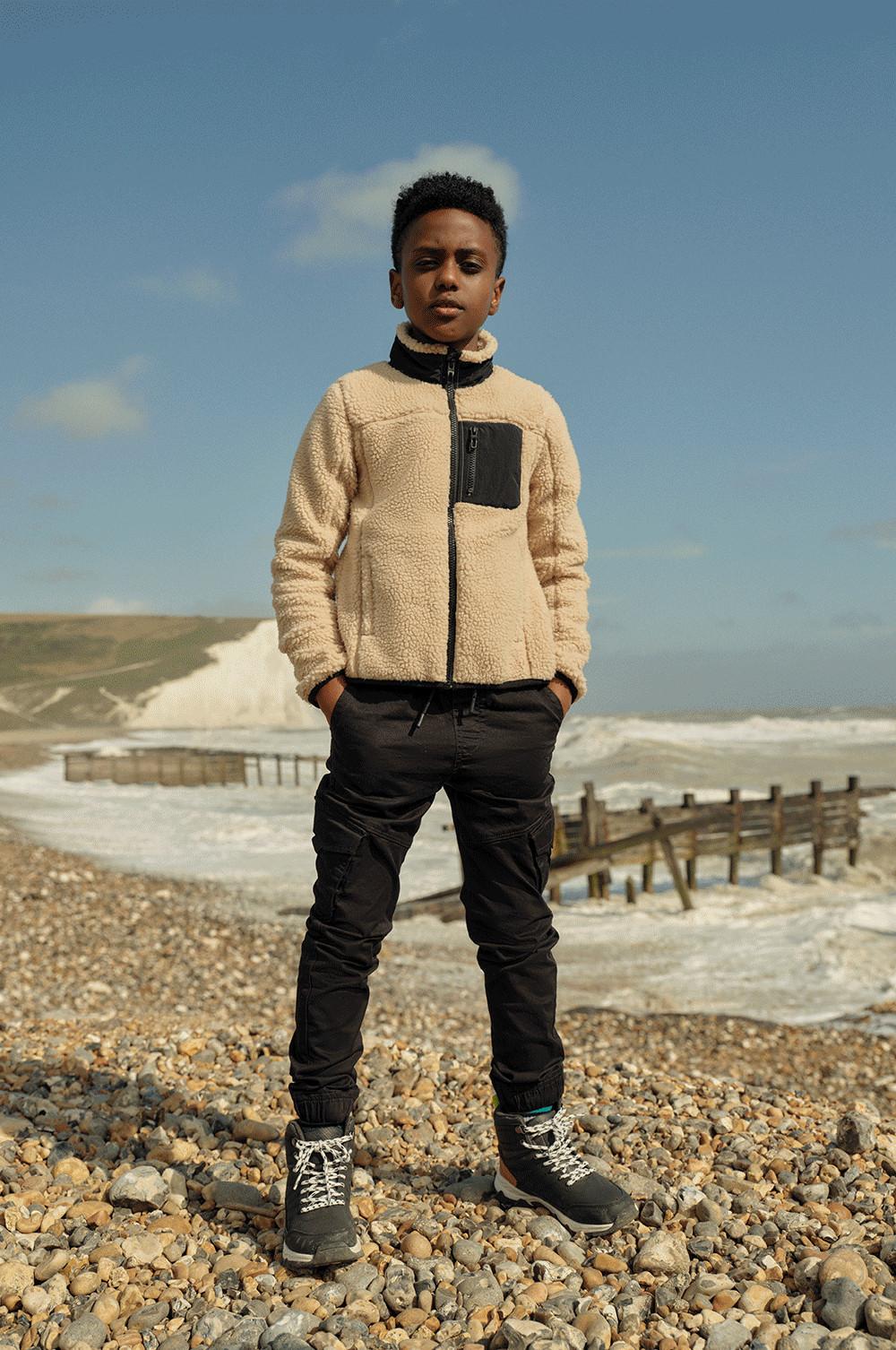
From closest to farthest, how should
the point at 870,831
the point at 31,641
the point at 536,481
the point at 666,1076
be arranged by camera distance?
the point at 536,481
the point at 666,1076
the point at 870,831
the point at 31,641

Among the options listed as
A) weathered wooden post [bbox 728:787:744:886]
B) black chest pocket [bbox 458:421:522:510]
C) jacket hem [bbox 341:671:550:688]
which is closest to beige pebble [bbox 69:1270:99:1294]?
jacket hem [bbox 341:671:550:688]

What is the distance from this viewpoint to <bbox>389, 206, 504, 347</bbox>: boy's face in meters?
2.97

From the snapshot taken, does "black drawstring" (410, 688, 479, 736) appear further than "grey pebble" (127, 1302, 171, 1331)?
Yes

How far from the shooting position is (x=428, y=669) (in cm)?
289

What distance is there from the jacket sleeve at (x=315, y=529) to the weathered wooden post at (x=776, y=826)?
15.7 meters

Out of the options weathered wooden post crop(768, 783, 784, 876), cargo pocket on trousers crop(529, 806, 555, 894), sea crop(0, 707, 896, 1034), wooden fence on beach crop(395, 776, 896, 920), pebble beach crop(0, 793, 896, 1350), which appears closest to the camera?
pebble beach crop(0, 793, 896, 1350)

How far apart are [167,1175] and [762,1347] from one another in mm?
1966

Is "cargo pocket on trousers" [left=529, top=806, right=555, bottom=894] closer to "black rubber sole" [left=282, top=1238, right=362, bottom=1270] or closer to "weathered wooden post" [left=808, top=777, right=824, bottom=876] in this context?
"black rubber sole" [left=282, top=1238, right=362, bottom=1270]

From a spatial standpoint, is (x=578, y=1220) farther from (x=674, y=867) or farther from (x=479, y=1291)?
(x=674, y=867)

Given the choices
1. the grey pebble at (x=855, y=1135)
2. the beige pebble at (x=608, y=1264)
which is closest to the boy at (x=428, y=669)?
the beige pebble at (x=608, y=1264)

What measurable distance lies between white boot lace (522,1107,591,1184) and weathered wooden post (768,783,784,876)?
15.1m

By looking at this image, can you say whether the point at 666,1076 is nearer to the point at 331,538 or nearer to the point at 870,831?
the point at 331,538

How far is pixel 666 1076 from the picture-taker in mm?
4805

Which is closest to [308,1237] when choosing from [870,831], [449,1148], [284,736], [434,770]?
[449,1148]
